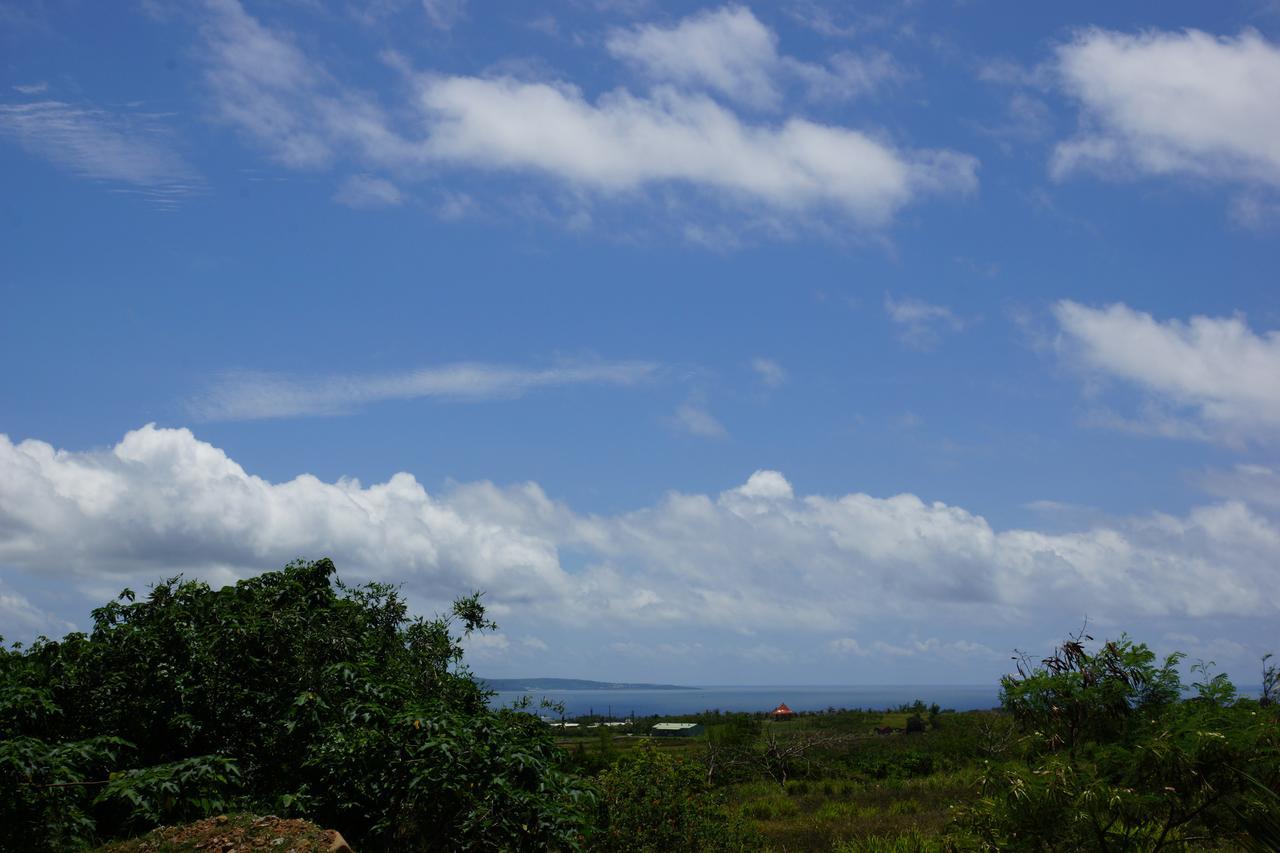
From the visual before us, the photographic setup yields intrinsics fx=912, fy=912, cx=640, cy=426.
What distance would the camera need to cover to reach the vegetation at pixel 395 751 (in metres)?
10.3

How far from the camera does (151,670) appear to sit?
13266 mm

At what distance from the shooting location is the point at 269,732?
13070mm

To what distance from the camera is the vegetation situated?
1028 cm

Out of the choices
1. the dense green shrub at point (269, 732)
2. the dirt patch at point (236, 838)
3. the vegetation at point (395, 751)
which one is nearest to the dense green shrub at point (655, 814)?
the vegetation at point (395, 751)

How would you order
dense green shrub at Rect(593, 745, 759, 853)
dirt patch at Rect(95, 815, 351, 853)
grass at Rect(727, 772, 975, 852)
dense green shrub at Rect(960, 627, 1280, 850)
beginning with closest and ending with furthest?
dirt patch at Rect(95, 815, 351, 853) → dense green shrub at Rect(960, 627, 1280, 850) → dense green shrub at Rect(593, 745, 759, 853) → grass at Rect(727, 772, 975, 852)

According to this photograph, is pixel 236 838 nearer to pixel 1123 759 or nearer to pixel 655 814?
pixel 655 814

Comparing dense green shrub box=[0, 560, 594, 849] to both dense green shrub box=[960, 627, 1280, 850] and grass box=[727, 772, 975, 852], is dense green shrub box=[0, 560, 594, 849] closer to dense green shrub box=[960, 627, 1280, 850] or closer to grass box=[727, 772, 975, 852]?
dense green shrub box=[960, 627, 1280, 850]

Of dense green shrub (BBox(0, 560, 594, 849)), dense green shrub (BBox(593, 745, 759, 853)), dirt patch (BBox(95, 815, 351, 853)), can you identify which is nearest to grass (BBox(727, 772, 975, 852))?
dense green shrub (BBox(593, 745, 759, 853))

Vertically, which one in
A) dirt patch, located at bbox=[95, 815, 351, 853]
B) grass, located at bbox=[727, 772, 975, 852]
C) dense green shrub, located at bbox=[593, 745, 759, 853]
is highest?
dirt patch, located at bbox=[95, 815, 351, 853]

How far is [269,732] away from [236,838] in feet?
11.3

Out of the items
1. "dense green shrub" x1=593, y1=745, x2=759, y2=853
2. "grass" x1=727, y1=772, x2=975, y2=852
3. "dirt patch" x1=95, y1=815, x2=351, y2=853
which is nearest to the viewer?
"dirt patch" x1=95, y1=815, x2=351, y2=853

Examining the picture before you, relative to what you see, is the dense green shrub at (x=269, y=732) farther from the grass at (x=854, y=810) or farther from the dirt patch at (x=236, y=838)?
the grass at (x=854, y=810)

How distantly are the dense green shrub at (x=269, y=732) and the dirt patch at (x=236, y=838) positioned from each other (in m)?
0.63

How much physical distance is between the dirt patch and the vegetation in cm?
6
